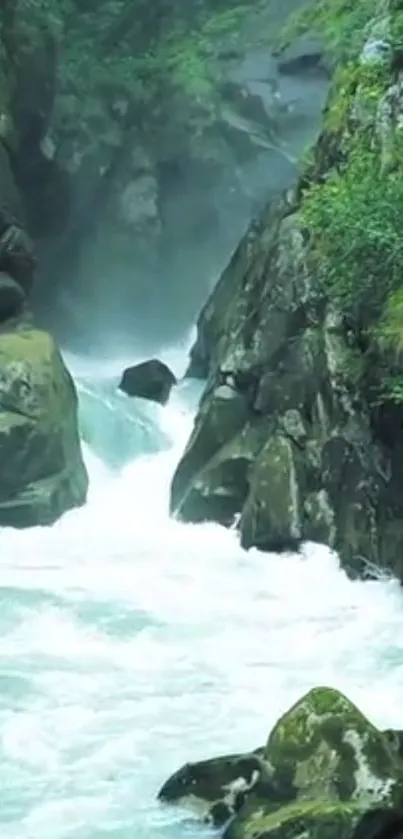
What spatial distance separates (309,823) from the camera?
6820mm

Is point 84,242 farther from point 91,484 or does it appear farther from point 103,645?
point 103,645

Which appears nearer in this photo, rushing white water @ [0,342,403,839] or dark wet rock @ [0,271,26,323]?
rushing white water @ [0,342,403,839]

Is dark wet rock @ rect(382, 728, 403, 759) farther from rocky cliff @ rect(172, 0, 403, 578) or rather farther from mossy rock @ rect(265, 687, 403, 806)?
rocky cliff @ rect(172, 0, 403, 578)

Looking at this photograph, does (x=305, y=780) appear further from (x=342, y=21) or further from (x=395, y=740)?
(x=342, y=21)

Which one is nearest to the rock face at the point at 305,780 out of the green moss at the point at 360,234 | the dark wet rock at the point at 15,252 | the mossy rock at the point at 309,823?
the mossy rock at the point at 309,823

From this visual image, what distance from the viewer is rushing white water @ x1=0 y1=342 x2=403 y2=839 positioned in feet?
27.1

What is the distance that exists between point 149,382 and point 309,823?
47.0ft

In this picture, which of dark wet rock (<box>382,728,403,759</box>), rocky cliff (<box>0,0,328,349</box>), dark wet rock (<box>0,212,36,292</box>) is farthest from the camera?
rocky cliff (<box>0,0,328,349</box>)

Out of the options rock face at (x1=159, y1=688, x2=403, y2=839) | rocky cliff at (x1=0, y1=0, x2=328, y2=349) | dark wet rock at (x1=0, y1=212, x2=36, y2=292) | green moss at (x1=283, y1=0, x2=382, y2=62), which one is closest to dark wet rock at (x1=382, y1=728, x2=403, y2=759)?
rock face at (x1=159, y1=688, x2=403, y2=839)

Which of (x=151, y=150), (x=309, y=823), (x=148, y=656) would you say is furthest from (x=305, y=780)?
(x=151, y=150)

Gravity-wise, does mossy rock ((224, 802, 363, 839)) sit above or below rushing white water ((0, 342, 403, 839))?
above

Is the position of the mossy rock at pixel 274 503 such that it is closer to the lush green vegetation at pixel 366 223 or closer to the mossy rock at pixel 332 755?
the lush green vegetation at pixel 366 223

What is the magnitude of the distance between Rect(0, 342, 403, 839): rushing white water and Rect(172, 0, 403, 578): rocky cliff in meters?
0.53

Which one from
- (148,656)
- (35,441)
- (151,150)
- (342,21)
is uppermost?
(342,21)
